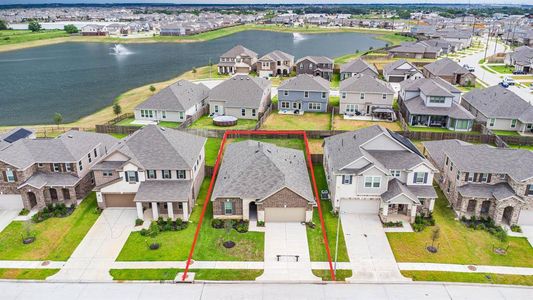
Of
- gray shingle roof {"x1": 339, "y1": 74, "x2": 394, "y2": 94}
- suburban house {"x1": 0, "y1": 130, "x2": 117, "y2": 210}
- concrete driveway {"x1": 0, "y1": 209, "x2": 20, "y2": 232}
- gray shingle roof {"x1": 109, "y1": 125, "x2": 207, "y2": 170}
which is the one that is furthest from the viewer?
gray shingle roof {"x1": 339, "y1": 74, "x2": 394, "y2": 94}

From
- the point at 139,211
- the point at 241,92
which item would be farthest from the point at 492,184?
the point at 241,92

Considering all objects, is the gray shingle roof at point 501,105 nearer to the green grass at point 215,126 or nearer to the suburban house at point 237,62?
the green grass at point 215,126

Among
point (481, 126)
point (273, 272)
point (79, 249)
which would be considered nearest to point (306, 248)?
point (273, 272)

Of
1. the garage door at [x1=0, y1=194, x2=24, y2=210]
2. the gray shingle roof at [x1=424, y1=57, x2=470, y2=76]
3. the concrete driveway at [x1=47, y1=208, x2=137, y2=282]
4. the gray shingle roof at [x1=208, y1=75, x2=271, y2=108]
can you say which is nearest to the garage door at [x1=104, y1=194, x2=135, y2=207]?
the concrete driveway at [x1=47, y1=208, x2=137, y2=282]

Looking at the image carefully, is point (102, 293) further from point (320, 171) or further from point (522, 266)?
point (522, 266)

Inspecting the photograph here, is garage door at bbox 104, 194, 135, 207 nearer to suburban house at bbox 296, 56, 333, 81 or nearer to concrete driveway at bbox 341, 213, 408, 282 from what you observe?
concrete driveway at bbox 341, 213, 408, 282

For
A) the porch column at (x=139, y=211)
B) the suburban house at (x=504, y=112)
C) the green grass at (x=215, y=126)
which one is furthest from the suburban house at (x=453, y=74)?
the porch column at (x=139, y=211)

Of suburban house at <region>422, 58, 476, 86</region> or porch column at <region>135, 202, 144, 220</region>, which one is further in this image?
suburban house at <region>422, 58, 476, 86</region>

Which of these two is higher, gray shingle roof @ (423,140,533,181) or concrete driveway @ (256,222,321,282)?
gray shingle roof @ (423,140,533,181)
